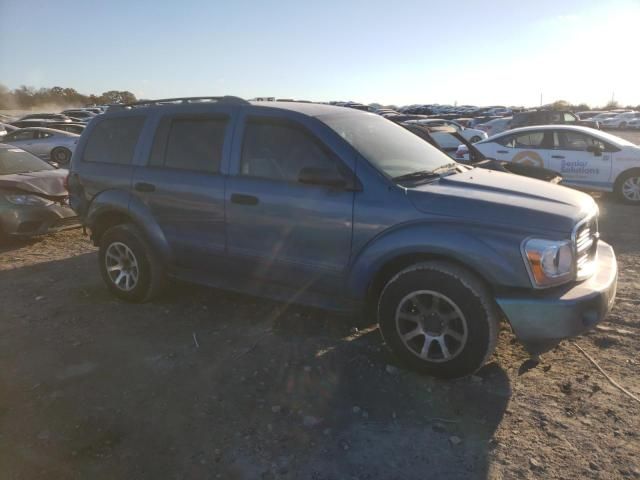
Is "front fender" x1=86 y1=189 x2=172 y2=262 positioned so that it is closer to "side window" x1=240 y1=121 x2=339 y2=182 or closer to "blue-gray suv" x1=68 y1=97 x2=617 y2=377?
"blue-gray suv" x1=68 y1=97 x2=617 y2=377

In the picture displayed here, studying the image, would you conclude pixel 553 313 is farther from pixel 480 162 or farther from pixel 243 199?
pixel 480 162

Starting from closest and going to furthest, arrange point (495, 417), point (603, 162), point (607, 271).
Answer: point (495, 417) < point (607, 271) < point (603, 162)

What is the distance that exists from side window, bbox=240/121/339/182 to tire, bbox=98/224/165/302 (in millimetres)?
1364

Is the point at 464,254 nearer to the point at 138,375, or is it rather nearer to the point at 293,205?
the point at 293,205

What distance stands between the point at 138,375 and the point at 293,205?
5.47 ft

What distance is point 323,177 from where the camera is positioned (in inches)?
135

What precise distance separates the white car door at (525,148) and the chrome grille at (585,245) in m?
6.86

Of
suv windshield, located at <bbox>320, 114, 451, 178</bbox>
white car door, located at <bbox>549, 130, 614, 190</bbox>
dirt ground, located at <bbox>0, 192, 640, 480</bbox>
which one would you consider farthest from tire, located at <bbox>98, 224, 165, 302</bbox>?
white car door, located at <bbox>549, 130, 614, 190</bbox>

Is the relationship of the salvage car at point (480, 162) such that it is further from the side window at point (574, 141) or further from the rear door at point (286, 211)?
the rear door at point (286, 211)

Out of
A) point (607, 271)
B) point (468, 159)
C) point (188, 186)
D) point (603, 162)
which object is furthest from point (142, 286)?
point (603, 162)

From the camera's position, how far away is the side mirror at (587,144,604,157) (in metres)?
9.31

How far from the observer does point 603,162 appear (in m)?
9.32

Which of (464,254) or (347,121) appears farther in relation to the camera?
(347,121)

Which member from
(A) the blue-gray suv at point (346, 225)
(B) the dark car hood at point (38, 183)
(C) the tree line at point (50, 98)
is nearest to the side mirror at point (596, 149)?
(A) the blue-gray suv at point (346, 225)
